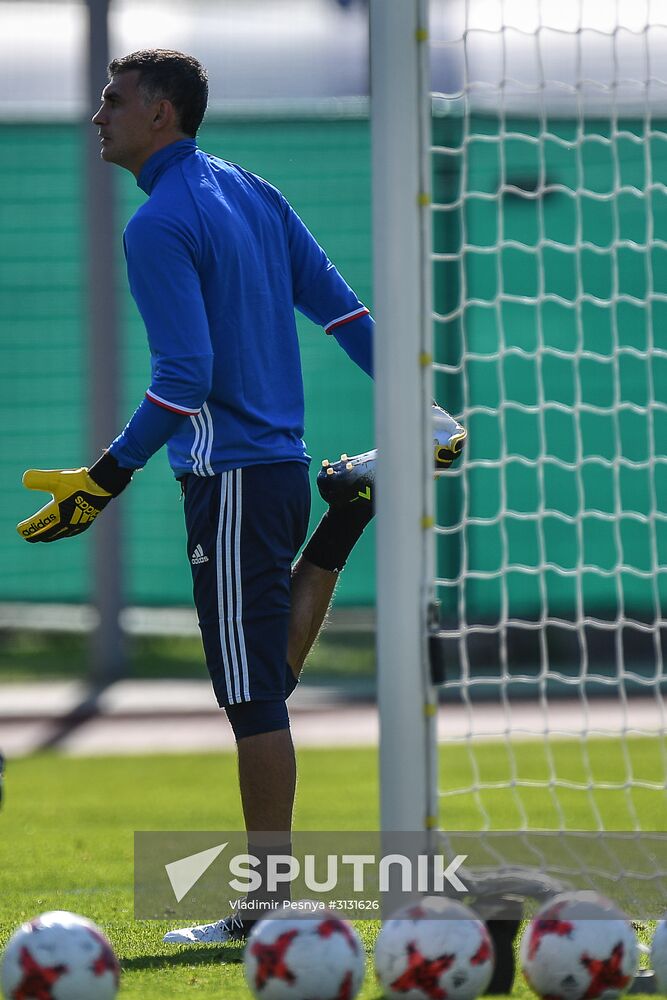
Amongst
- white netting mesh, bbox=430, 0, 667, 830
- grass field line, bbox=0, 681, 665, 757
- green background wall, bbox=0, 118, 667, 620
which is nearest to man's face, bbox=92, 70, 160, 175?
grass field line, bbox=0, 681, 665, 757

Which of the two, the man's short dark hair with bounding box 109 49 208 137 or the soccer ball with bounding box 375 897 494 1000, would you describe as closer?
the soccer ball with bounding box 375 897 494 1000

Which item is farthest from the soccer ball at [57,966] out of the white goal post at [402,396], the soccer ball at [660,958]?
the soccer ball at [660,958]

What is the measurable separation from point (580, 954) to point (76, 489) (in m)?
1.62

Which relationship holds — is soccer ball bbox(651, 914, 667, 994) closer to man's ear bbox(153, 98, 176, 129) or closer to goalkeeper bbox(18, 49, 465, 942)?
goalkeeper bbox(18, 49, 465, 942)

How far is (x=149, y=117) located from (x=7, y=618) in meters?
6.82

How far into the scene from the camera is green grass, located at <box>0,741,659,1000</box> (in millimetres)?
3465

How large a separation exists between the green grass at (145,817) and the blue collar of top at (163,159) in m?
1.89

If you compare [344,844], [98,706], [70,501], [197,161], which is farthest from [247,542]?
[98,706]

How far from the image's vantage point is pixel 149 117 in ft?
12.8

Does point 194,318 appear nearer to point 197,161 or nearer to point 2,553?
point 197,161

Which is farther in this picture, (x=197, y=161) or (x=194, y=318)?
(x=197, y=161)

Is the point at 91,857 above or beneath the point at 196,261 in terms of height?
beneath

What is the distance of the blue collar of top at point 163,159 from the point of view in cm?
390

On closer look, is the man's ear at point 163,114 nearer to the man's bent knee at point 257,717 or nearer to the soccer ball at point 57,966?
the man's bent knee at point 257,717
